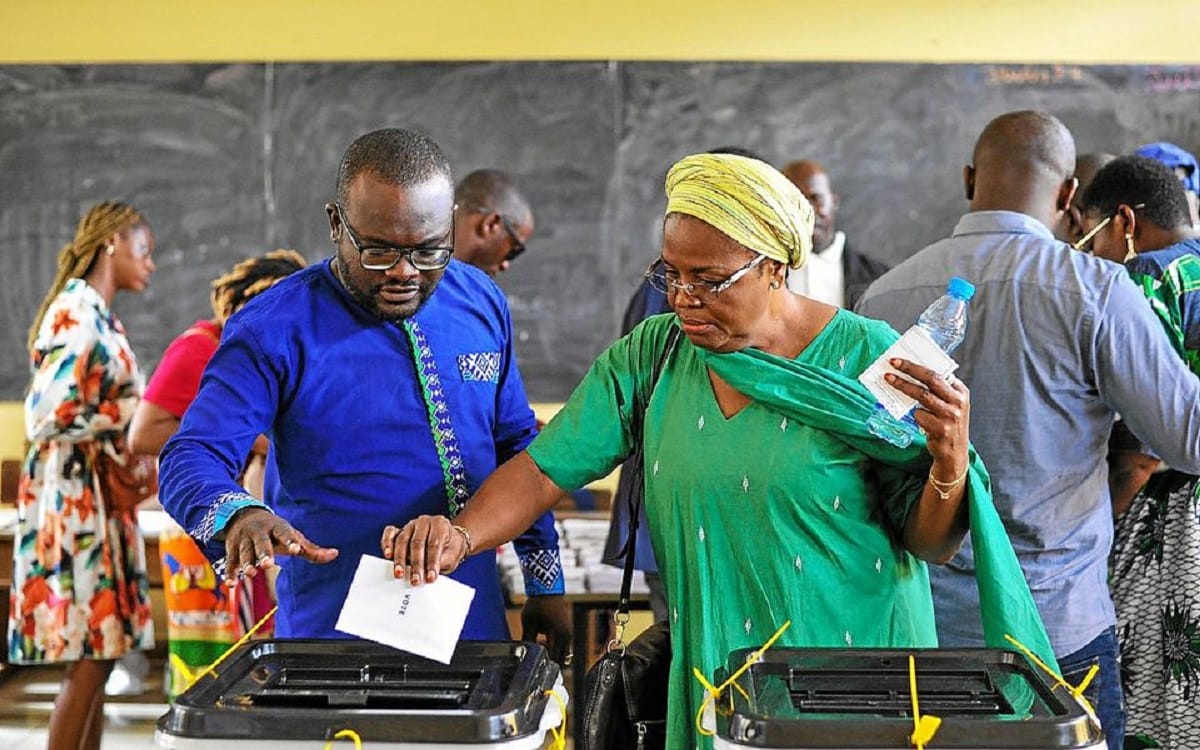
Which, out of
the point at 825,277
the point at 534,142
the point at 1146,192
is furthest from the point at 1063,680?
the point at 534,142

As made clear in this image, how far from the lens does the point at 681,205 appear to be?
177cm

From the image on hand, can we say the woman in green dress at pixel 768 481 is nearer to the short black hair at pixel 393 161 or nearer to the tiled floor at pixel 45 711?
the short black hair at pixel 393 161

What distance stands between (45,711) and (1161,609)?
3.79m

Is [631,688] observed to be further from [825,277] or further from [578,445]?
[825,277]

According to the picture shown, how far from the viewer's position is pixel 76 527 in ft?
12.2

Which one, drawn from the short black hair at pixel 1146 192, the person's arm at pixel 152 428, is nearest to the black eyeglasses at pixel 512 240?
the person's arm at pixel 152 428

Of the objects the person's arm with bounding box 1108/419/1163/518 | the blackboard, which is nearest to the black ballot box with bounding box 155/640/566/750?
the person's arm with bounding box 1108/419/1163/518

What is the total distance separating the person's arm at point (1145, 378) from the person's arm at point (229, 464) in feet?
4.27

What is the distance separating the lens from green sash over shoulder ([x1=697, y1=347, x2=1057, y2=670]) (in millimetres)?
1742

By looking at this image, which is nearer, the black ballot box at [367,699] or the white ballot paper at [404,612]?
the black ballot box at [367,699]

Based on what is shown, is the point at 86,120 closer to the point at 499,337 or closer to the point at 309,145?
the point at 309,145

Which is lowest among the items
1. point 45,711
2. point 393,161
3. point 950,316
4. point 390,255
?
point 45,711

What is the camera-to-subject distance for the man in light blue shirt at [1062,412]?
7.39 ft

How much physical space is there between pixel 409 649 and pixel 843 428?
0.60 meters
